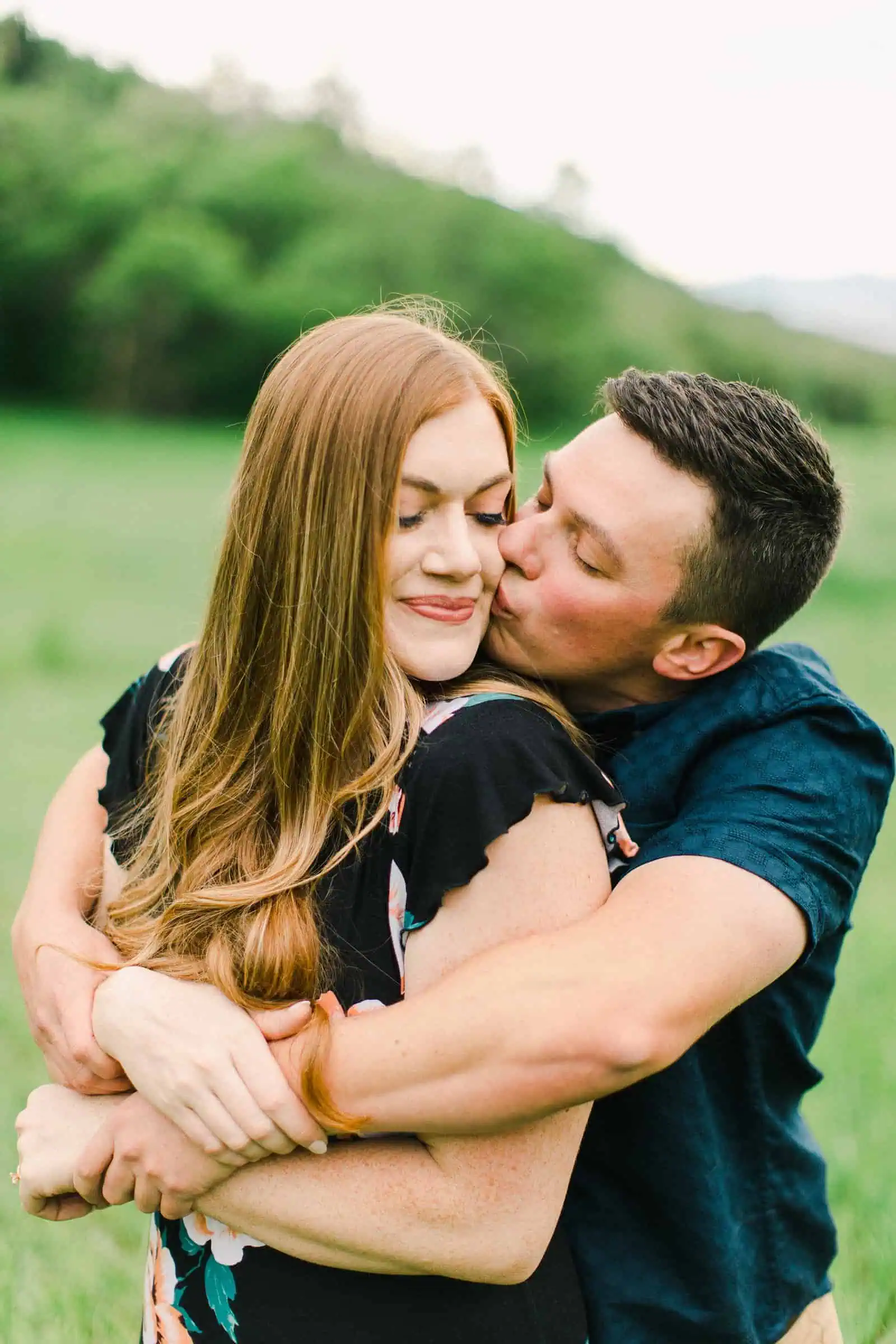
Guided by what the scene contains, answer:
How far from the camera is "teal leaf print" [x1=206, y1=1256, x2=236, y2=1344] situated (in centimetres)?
202

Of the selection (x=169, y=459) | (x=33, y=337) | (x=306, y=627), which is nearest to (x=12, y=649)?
(x=306, y=627)

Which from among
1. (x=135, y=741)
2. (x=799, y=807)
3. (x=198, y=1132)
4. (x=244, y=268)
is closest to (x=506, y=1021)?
(x=198, y=1132)

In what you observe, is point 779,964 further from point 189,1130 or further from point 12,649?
point 12,649

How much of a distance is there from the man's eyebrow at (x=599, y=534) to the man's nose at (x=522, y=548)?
0.08 metres

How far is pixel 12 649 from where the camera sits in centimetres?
1216

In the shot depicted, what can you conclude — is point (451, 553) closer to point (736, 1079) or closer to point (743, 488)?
point (743, 488)

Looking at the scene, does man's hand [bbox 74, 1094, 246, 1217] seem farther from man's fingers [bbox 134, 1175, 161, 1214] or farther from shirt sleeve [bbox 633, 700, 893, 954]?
shirt sleeve [bbox 633, 700, 893, 954]

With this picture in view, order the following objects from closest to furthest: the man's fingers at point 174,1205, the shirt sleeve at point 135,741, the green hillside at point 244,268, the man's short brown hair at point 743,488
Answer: the man's fingers at point 174,1205, the man's short brown hair at point 743,488, the shirt sleeve at point 135,741, the green hillside at point 244,268

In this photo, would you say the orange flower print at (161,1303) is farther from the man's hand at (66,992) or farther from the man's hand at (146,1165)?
the man's hand at (66,992)

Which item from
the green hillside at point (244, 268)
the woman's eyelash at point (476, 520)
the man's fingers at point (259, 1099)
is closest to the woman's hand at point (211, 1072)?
the man's fingers at point (259, 1099)

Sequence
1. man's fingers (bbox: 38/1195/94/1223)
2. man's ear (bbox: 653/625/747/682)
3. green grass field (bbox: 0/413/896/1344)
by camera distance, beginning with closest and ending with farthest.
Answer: man's fingers (bbox: 38/1195/94/1223)
man's ear (bbox: 653/625/747/682)
green grass field (bbox: 0/413/896/1344)

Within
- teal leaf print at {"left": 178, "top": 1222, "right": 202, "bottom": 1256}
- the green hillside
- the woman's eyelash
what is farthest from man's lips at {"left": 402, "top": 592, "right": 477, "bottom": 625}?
the green hillside

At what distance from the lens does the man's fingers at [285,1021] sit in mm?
1917

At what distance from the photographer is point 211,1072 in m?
1.88
